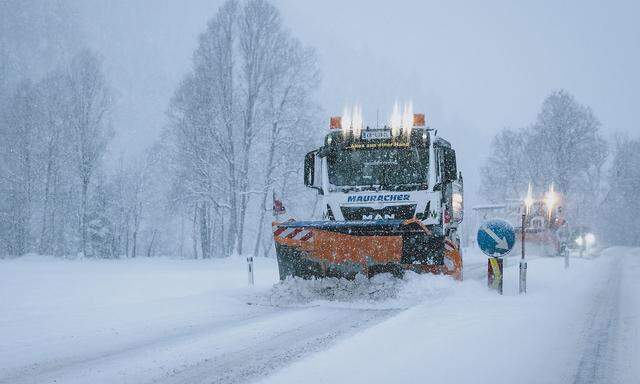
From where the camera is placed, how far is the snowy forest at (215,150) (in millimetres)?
25281

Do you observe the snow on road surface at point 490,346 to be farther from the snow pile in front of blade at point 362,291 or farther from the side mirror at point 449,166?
the side mirror at point 449,166

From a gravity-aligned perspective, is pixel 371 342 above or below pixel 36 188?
below

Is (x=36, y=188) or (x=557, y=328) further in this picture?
(x=36, y=188)

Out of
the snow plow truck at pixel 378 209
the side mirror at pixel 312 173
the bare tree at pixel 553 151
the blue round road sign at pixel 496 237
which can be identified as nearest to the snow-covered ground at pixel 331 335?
the snow plow truck at pixel 378 209

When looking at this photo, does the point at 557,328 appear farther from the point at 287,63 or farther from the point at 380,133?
the point at 287,63

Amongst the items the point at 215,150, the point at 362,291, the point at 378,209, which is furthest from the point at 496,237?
the point at 215,150

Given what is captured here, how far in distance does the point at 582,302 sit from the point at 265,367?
6403 millimetres

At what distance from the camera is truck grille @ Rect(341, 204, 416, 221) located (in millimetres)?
10070

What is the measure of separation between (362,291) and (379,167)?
2805mm

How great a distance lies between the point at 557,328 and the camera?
650 centimetres

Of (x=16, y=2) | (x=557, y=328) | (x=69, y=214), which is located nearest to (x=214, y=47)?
(x=557, y=328)

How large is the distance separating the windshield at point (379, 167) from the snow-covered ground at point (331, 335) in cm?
220

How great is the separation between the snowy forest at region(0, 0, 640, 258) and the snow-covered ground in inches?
181

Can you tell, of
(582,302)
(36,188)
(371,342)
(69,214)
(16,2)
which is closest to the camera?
(371,342)
